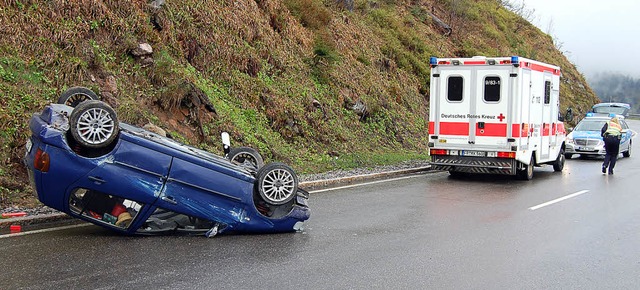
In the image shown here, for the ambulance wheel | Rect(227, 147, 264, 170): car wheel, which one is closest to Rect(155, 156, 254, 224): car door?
Rect(227, 147, 264, 170): car wheel

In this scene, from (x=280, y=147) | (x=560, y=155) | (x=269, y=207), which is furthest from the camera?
(x=560, y=155)

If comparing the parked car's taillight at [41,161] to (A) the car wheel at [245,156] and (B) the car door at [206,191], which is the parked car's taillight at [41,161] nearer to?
(B) the car door at [206,191]

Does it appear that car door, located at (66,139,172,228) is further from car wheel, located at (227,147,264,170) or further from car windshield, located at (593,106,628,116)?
car windshield, located at (593,106,628,116)

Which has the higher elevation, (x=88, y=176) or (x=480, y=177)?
(x=88, y=176)

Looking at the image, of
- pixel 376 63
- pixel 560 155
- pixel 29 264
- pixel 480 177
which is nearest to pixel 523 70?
pixel 480 177

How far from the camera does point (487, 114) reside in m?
15.3

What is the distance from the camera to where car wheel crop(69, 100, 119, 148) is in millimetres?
7004

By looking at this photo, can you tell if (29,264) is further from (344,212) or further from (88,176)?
(344,212)

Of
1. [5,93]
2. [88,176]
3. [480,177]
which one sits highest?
[5,93]

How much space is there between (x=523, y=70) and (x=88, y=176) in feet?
37.0

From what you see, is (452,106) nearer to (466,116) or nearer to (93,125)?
(466,116)

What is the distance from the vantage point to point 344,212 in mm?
10234

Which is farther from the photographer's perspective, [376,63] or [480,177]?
[376,63]

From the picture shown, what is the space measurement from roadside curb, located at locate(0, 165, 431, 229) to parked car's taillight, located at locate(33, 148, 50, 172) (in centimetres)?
161
